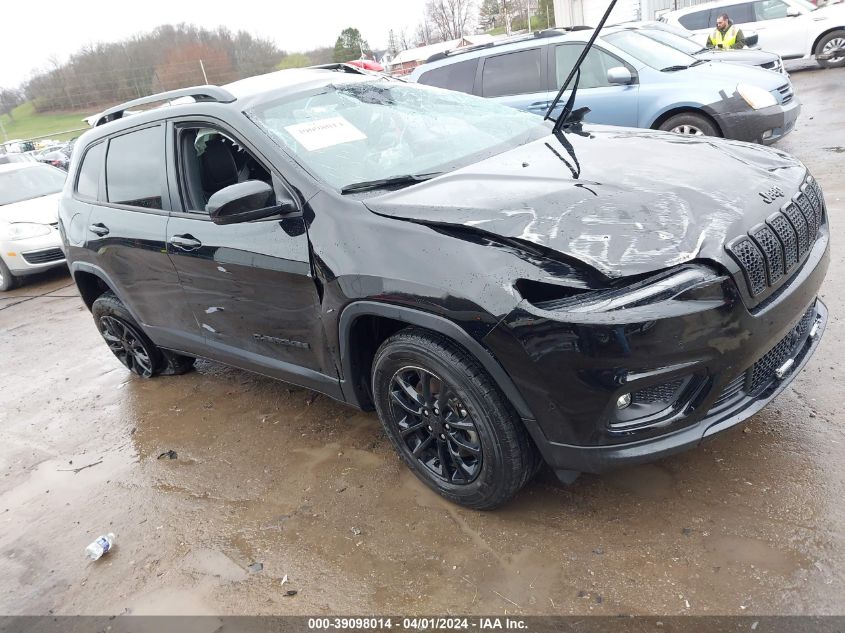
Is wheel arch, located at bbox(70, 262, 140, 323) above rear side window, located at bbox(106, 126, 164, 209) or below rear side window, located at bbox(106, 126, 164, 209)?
below

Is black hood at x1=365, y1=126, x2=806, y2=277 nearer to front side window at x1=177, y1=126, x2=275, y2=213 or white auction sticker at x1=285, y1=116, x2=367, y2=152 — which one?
white auction sticker at x1=285, y1=116, x2=367, y2=152

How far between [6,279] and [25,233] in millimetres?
746

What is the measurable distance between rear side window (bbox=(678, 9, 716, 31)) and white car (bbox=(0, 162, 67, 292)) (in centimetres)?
1299

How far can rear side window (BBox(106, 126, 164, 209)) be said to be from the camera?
3.58 m

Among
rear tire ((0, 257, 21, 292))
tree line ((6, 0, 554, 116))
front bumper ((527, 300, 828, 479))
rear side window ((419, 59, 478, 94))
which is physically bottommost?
rear tire ((0, 257, 21, 292))

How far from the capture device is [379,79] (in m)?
3.83

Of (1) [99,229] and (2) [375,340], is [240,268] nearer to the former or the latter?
(2) [375,340]

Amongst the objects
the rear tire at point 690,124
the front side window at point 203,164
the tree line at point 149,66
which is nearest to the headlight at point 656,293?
the front side window at point 203,164

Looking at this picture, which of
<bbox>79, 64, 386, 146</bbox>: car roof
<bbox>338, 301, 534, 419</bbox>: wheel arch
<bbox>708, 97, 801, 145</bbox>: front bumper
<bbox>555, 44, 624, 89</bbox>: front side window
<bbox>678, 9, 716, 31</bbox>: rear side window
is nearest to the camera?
<bbox>338, 301, 534, 419</bbox>: wheel arch

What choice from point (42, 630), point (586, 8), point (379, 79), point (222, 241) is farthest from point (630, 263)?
point (586, 8)

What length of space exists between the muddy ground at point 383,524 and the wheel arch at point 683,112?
313 cm

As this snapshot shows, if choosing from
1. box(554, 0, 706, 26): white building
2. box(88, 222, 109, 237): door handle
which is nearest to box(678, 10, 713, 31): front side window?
box(554, 0, 706, 26): white building

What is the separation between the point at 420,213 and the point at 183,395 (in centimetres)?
275

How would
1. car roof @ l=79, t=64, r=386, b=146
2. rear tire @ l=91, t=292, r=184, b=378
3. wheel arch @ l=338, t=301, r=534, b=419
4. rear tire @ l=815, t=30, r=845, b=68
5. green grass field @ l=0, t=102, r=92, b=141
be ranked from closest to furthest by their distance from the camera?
wheel arch @ l=338, t=301, r=534, b=419, car roof @ l=79, t=64, r=386, b=146, rear tire @ l=91, t=292, r=184, b=378, rear tire @ l=815, t=30, r=845, b=68, green grass field @ l=0, t=102, r=92, b=141
